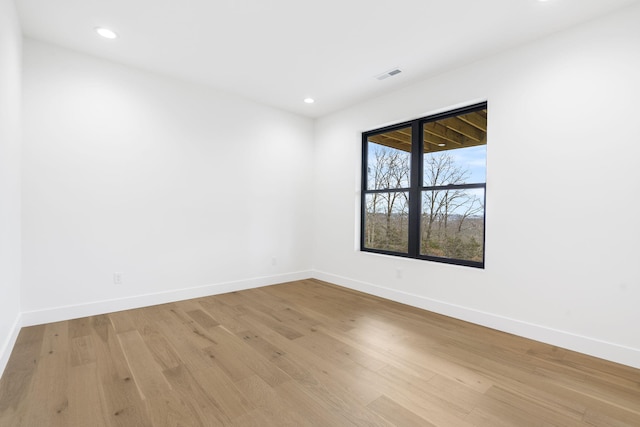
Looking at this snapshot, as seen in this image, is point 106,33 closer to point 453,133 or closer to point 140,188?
point 140,188

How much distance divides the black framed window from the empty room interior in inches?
1.0

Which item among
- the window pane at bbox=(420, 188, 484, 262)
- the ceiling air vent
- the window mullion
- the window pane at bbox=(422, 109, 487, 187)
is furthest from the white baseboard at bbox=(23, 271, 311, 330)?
the ceiling air vent

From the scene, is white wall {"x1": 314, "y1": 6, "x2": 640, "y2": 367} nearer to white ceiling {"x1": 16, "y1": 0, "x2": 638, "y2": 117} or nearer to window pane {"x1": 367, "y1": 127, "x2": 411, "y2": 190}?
white ceiling {"x1": 16, "y1": 0, "x2": 638, "y2": 117}

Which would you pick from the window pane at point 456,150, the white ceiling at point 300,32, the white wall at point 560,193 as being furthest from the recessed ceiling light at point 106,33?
the window pane at point 456,150

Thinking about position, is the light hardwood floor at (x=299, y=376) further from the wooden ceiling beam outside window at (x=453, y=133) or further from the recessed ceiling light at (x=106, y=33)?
the recessed ceiling light at (x=106, y=33)

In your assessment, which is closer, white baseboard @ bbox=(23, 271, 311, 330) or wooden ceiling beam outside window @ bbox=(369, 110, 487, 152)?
white baseboard @ bbox=(23, 271, 311, 330)

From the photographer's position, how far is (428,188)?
3605 millimetres

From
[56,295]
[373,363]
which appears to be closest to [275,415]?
[373,363]

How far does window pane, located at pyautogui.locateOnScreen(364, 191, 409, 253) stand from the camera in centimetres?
392

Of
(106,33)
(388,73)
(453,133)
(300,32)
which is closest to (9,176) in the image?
(106,33)

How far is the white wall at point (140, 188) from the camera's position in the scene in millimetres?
2873

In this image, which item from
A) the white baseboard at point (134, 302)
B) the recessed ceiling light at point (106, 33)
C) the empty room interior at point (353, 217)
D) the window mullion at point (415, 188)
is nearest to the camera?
the empty room interior at point (353, 217)

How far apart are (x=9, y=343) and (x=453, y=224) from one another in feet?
13.3

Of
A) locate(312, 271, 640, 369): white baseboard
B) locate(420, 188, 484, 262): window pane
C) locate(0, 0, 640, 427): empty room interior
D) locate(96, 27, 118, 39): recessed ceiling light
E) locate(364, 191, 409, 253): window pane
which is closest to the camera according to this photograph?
locate(0, 0, 640, 427): empty room interior
